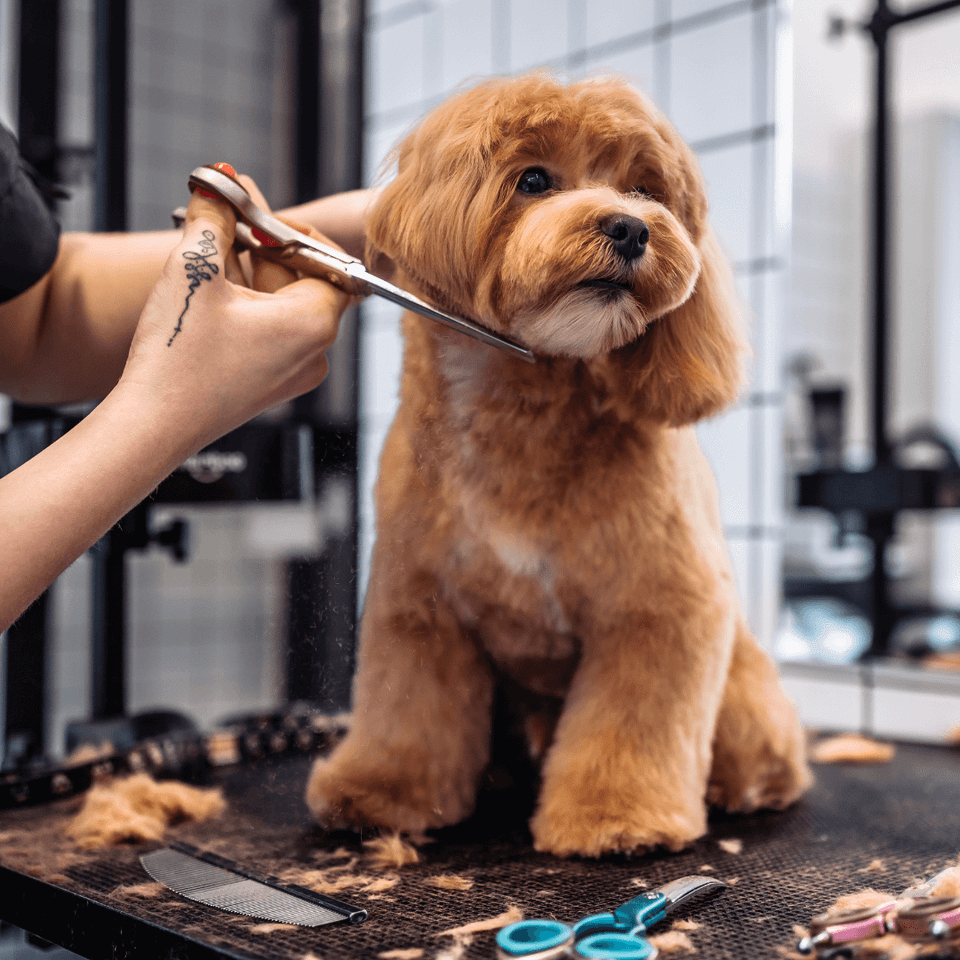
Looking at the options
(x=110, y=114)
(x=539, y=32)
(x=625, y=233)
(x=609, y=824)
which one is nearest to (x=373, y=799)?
(x=609, y=824)

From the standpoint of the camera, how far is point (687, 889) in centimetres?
68

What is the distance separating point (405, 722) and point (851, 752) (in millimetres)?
652

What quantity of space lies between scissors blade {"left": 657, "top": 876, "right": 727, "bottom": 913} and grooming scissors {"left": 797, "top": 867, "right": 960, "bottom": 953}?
9cm

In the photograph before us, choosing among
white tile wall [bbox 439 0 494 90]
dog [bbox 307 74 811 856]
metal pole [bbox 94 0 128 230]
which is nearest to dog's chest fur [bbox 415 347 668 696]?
dog [bbox 307 74 811 856]

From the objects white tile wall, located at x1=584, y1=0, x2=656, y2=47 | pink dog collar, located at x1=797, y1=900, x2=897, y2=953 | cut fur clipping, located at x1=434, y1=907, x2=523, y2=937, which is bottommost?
cut fur clipping, located at x1=434, y1=907, x2=523, y2=937

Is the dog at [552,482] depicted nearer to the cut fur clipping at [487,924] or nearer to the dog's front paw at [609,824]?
the dog's front paw at [609,824]

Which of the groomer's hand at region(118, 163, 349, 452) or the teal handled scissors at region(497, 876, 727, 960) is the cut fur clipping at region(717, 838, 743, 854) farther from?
the groomer's hand at region(118, 163, 349, 452)

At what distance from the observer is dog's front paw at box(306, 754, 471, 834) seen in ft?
2.75

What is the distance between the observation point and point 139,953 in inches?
25.4

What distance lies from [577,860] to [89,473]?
48 cm

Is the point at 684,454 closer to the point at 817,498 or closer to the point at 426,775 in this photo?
the point at 426,775

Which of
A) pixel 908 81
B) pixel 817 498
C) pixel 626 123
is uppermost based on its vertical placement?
pixel 908 81

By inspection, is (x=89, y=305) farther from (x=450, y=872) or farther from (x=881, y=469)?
(x=881, y=469)

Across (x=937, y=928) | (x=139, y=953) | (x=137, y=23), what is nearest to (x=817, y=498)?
(x=937, y=928)
